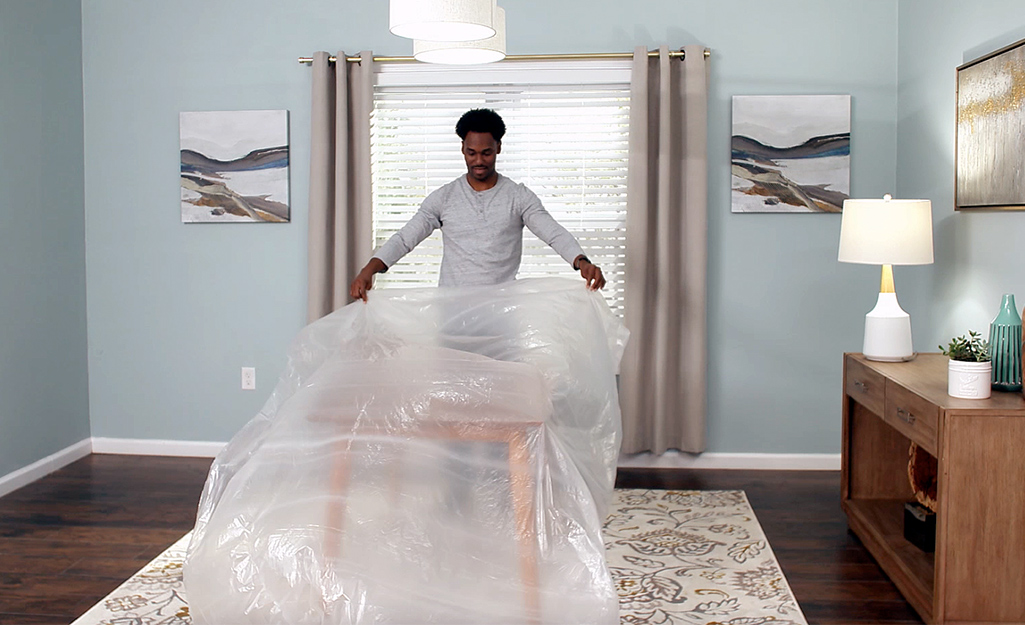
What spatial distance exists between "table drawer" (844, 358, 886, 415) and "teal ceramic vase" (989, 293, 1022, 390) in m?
0.37

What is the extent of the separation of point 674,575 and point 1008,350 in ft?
4.06

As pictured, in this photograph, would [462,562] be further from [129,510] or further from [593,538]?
[129,510]

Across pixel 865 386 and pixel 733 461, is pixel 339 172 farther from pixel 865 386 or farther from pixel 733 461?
pixel 865 386

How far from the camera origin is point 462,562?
2.37 metres

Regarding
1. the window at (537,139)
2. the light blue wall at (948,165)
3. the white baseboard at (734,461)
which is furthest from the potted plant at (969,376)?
the window at (537,139)

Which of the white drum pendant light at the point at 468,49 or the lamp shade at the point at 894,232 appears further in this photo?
the lamp shade at the point at 894,232

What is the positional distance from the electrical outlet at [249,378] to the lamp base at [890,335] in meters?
2.89

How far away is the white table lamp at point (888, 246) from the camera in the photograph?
3.27 meters

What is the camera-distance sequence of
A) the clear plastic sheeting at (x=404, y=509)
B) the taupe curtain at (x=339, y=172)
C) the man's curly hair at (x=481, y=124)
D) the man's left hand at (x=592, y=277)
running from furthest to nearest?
1. the taupe curtain at (x=339, y=172)
2. the man's curly hair at (x=481, y=124)
3. the man's left hand at (x=592, y=277)
4. the clear plastic sheeting at (x=404, y=509)

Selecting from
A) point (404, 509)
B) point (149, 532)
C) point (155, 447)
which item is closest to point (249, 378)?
point (155, 447)

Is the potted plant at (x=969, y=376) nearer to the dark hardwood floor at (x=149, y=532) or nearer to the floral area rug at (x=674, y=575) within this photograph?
the dark hardwood floor at (x=149, y=532)

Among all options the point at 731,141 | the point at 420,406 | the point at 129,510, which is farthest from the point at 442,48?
the point at 129,510

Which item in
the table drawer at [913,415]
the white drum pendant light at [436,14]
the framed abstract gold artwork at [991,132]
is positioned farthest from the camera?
the framed abstract gold artwork at [991,132]

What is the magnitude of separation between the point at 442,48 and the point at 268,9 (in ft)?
6.45
